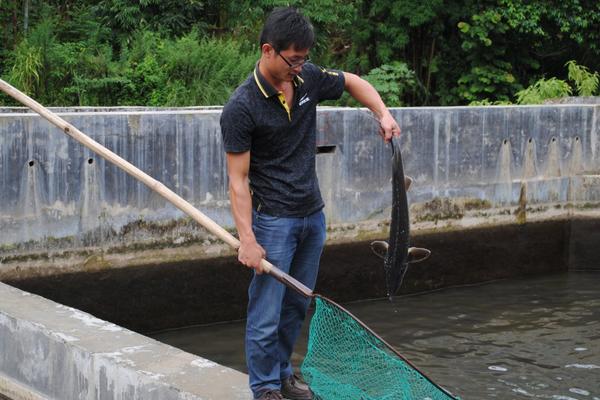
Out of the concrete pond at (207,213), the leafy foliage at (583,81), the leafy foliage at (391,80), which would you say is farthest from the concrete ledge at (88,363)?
the leafy foliage at (583,81)

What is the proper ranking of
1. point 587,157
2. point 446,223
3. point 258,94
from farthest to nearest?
point 587,157
point 446,223
point 258,94

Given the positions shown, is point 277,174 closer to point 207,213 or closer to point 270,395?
point 270,395

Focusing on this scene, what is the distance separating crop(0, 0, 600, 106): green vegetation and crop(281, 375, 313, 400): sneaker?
34.8 ft

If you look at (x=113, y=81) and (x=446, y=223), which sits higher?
(x=113, y=81)

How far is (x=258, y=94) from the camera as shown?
14.5ft

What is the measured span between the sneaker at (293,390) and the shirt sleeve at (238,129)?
1.25 m

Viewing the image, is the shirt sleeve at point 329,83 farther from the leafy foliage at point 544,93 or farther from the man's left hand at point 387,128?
the leafy foliage at point 544,93

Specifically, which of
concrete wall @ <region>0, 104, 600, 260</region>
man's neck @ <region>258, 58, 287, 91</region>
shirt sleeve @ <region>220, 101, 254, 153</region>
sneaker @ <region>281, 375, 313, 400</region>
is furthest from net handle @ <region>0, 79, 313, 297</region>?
concrete wall @ <region>0, 104, 600, 260</region>

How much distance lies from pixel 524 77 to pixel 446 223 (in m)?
8.79

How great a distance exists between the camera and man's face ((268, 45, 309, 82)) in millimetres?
4332

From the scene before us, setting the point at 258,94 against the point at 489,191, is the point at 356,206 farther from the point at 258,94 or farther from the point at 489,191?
the point at 258,94

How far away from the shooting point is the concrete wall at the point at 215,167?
923 centimetres

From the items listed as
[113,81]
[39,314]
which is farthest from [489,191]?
[39,314]

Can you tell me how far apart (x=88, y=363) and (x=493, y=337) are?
596 cm
